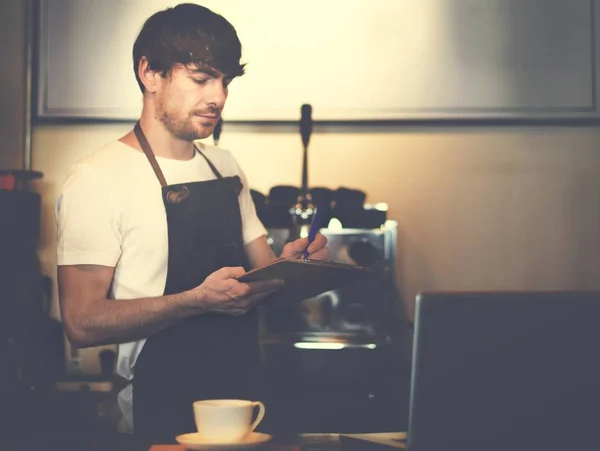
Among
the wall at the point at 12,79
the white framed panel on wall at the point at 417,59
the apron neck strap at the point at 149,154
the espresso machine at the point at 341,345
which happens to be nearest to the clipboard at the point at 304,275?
the apron neck strap at the point at 149,154

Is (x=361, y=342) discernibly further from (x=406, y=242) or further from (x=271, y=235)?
(x=406, y=242)

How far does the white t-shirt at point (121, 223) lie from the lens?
5.41 ft

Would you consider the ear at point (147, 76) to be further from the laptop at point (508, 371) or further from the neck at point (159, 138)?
the laptop at point (508, 371)

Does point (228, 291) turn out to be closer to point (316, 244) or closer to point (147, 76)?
point (316, 244)

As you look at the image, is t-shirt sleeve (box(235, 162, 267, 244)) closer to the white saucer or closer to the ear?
the ear

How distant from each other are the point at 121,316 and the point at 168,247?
23 centimetres

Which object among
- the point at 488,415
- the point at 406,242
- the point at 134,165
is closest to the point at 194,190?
the point at 134,165

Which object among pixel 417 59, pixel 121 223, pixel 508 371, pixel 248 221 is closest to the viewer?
pixel 508 371

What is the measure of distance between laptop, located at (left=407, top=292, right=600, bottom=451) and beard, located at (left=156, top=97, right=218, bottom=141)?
112 centimetres

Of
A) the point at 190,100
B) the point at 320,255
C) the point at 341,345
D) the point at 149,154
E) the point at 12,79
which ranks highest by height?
the point at 12,79

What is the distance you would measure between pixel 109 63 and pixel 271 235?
1.17 m

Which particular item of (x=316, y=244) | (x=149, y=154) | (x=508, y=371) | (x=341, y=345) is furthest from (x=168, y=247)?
(x=508, y=371)

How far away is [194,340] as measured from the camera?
176 centimetres

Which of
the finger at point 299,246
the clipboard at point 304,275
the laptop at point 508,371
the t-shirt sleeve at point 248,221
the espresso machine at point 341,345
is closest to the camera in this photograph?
the laptop at point 508,371
